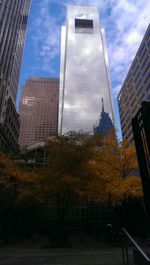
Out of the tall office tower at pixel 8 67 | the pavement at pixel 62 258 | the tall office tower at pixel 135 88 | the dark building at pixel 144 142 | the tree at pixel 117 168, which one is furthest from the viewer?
the tall office tower at pixel 135 88

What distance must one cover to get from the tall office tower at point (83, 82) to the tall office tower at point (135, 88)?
37.2m

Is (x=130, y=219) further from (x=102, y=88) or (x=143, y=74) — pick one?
(x=102, y=88)

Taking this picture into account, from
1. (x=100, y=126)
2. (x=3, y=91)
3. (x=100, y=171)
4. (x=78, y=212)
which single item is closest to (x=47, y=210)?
(x=78, y=212)

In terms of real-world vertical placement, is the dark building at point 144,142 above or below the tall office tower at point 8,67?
below

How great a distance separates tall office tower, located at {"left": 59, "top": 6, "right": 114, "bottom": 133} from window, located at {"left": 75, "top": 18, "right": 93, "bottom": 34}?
220 inches

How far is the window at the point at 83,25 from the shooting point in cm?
Answer: 18138

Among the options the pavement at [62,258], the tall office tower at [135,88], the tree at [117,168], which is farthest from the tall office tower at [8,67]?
the pavement at [62,258]

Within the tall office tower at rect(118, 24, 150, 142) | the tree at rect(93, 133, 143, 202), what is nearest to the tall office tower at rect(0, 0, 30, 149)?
the tree at rect(93, 133, 143, 202)

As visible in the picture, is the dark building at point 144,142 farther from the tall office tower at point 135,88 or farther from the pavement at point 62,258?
the tall office tower at point 135,88

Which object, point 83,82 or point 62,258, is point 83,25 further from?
point 62,258

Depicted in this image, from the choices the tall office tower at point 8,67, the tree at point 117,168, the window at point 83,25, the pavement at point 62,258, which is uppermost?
the window at point 83,25

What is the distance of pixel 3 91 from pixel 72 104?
3185 inches

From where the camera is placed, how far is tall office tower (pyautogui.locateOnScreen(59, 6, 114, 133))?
488ft

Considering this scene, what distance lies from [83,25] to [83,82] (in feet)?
204
